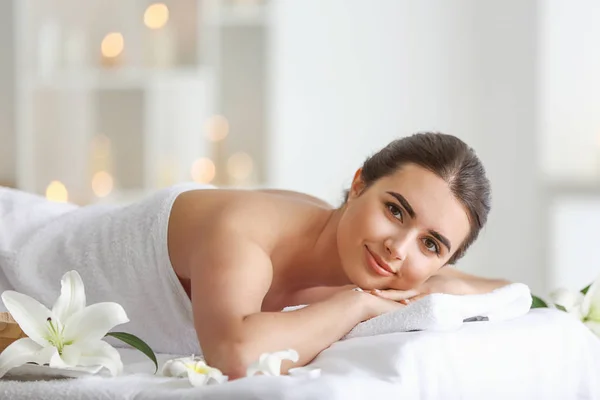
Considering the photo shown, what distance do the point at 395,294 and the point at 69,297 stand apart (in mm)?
519

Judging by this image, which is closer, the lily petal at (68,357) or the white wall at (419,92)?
the lily petal at (68,357)

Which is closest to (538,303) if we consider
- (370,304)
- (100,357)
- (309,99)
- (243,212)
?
(370,304)

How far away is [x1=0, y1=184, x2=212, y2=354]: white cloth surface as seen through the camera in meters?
1.63

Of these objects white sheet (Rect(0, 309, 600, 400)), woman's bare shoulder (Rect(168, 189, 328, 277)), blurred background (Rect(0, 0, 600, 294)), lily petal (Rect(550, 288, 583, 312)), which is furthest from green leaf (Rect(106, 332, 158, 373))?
blurred background (Rect(0, 0, 600, 294))

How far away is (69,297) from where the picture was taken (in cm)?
122

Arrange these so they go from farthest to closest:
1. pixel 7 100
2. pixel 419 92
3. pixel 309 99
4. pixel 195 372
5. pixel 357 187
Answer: pixel 419 92 < pixel 309 99 < pixel 7 100 < pixel 357 187 < pixel 195 372

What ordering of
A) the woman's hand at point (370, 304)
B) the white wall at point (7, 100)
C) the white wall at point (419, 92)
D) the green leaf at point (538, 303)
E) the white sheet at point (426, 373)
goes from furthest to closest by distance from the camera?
the white wall at point (419, 92) → the white wall at point (7, 100) → the green leaf at point (538, 303) → the woman's hand at point (370, 304) → the white sheet at point (426, 373)

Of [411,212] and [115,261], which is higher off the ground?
[411,212]

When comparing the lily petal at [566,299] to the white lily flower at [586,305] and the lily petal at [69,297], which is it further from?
the lily petal at [69,297]

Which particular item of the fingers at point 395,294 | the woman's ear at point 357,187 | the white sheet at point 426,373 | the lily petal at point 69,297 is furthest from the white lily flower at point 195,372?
the woman's ear at point 357,187

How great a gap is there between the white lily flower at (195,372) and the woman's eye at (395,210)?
398mm

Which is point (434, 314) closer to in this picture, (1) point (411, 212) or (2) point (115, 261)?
(1) point (411, 212)

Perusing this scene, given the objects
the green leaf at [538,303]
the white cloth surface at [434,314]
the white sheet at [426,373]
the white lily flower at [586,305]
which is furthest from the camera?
the green leaf at [538,303]

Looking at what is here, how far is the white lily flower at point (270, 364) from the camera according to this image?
3.69ft
